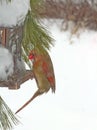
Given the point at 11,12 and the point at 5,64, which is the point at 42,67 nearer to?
the point at 5,64

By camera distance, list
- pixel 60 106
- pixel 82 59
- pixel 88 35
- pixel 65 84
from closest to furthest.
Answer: pixel 60 106
pixel 65 84
pixel 82 59
pixel 88 35

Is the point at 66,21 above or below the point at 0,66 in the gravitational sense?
below

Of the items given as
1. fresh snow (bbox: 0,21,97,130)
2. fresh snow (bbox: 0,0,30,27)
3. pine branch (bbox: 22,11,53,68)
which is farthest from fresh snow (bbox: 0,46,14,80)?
fresh snow (bbox: 0,21,97,130)

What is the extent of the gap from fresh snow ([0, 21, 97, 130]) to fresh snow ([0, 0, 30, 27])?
2515 millimetres

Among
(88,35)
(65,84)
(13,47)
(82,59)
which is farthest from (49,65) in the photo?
(88,35)

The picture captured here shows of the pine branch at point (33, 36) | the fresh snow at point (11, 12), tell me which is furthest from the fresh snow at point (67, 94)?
the fresh snow at point (11, 12)

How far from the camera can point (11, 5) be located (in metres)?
1.92

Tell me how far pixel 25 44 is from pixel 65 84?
10.4 feet

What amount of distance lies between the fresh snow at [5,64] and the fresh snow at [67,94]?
240cm

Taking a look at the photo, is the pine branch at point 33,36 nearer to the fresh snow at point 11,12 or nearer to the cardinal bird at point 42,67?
the cardinal bird at point 42,67

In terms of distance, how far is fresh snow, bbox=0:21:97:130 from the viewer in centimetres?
451

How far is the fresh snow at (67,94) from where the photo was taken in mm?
4508

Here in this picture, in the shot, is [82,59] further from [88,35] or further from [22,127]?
[22,127]

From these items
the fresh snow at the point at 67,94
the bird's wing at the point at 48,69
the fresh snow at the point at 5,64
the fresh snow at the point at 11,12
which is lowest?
the fresh snow at the point at 67,94
